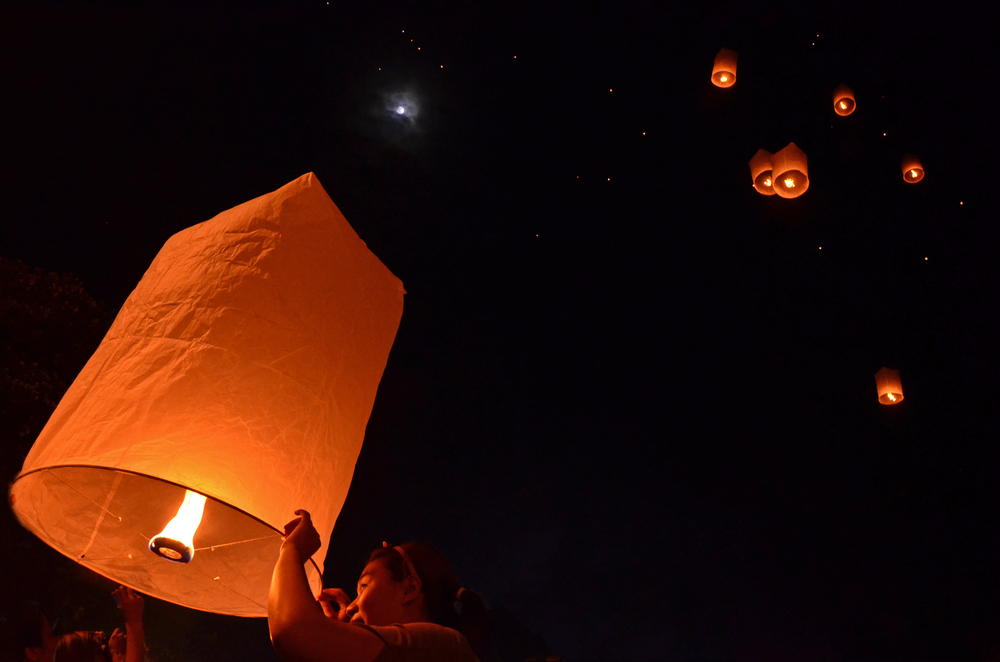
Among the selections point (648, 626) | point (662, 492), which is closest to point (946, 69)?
point (662, 492)

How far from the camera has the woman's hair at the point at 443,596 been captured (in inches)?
63.6

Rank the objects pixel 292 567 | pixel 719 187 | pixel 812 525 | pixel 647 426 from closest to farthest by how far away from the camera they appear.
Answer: pixel 292 567 < pixel 719 187 < pixel 812 525 < pixel 647 426

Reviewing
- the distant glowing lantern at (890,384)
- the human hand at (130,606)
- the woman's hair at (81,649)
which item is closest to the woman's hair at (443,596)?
the human hand at (130,606)

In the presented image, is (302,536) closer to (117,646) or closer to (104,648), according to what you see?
(104,648)

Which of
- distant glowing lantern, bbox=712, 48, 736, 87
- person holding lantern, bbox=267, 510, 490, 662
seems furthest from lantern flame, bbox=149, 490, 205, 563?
Answer: distant glowing lantern, bbox=712, 48, 736, 87

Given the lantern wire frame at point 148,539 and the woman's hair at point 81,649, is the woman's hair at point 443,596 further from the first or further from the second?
the woman's hair at point 81,649

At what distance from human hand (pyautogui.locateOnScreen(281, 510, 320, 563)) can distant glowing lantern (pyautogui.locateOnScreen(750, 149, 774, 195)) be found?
606 cm

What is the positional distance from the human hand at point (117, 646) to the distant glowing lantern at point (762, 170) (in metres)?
6.18

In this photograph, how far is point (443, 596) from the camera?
64.9 inches

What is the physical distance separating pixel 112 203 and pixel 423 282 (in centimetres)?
391

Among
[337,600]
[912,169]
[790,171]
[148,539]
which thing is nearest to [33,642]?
[148,539]

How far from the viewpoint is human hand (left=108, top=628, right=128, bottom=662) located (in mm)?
2777

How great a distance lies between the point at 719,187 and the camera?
8.62 meters

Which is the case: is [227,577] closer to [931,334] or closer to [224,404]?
[224,404]
